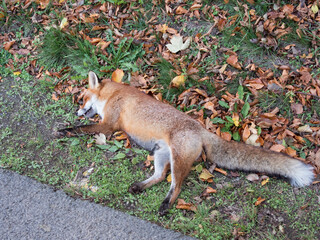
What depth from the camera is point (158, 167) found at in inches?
172

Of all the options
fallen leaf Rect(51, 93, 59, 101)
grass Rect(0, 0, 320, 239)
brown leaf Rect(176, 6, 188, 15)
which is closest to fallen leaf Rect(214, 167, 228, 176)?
grass Rect(0, 0, 320, 239)

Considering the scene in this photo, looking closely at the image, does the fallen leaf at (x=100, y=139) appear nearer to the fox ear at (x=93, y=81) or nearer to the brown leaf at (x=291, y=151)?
the fox ear at (x=93, y=81)

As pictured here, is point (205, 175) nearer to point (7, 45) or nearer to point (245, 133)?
point (245, 133)

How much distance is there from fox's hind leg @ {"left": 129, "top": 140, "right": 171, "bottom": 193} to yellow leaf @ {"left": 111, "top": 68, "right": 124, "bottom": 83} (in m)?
1.71

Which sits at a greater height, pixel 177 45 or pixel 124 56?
pixel 177 45

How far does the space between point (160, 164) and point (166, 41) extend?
2.51 m

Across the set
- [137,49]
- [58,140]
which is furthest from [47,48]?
[58,140]

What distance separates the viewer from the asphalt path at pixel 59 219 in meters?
3.64

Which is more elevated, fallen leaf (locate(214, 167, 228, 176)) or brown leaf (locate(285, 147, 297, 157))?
brown leaf (locate(285, 147, 297, 157))

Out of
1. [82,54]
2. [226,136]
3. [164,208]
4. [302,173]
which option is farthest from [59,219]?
[82,54]

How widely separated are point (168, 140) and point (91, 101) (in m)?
1.65

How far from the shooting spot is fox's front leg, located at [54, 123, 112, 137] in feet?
16.1

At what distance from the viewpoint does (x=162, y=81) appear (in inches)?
215

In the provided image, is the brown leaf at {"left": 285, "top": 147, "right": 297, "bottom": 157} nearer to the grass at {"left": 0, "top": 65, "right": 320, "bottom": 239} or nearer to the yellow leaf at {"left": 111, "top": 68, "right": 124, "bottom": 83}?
the grass at {"left": 0, "top": 65, "right": 320, "bottom": 239}
